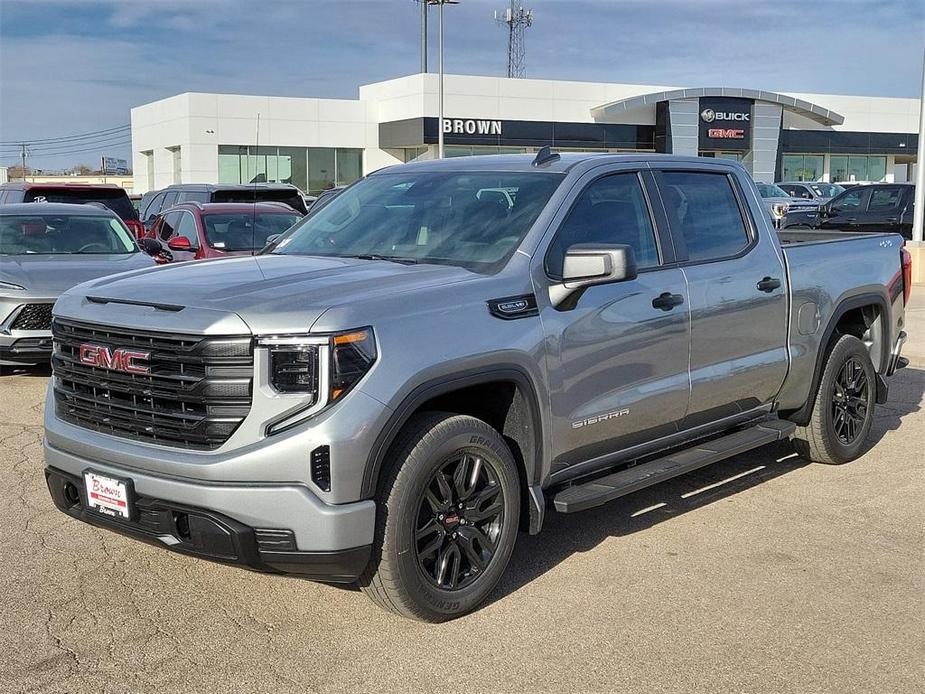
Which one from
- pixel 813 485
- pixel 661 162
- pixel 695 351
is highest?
pixel 661 162

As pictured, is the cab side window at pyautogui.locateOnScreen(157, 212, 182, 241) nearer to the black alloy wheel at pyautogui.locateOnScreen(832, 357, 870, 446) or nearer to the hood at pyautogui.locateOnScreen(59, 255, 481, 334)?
the hood at pyautogui.locateOnScreen(59, 255, 481, 334)

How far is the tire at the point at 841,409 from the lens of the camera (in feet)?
21.6

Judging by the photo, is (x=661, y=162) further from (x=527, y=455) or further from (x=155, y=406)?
(x=155, y=406)

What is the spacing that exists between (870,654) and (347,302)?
2.46 m

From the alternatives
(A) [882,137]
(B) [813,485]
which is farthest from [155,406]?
(A) [882,137]

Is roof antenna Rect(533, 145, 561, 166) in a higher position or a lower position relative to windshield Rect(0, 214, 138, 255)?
higher

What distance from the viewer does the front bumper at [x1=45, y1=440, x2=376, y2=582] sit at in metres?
3.81

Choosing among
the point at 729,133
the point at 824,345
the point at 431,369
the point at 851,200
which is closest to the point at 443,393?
the point at 431,369

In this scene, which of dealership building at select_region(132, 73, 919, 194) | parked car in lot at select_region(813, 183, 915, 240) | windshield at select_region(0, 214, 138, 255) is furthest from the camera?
Result: dealership building at select_region(132, 73, 919, 194)

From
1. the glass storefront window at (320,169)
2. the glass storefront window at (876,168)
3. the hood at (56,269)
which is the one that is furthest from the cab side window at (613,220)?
the glass storefront window at (876,168)

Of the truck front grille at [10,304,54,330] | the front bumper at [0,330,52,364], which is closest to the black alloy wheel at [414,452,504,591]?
the front bumper at [0,330,52,364]

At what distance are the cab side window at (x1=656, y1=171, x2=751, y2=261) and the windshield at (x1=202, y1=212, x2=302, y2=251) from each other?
7.78 m

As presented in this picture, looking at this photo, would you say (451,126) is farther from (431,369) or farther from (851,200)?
(431,369)

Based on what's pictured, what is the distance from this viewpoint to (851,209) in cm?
2223
